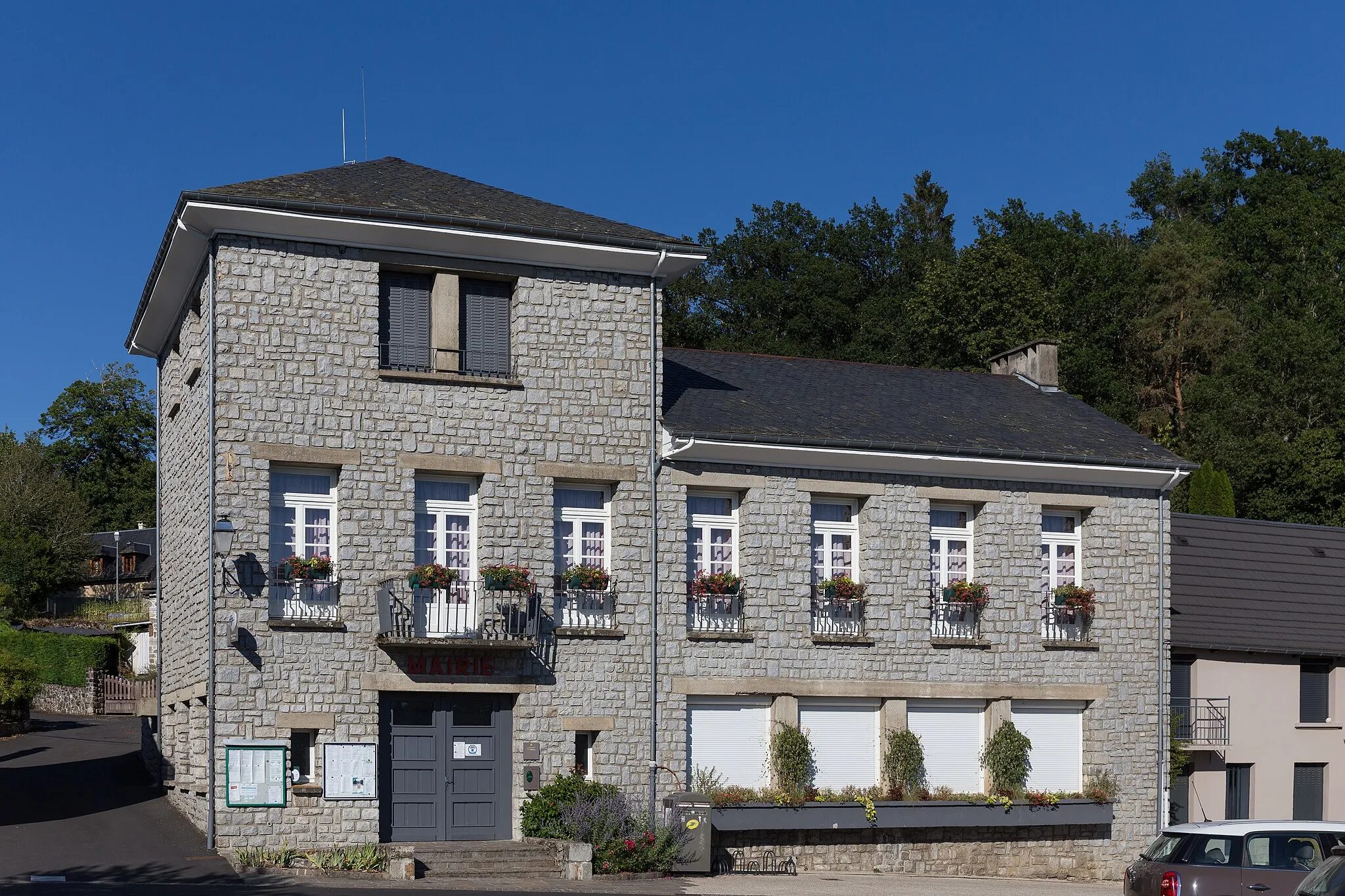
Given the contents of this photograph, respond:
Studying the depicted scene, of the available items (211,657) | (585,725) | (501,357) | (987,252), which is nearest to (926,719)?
(585,725)

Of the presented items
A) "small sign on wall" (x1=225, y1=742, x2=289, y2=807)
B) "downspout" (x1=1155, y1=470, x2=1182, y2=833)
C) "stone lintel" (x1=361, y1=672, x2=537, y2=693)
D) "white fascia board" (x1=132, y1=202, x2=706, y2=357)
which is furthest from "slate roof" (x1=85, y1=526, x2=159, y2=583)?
"downspout" (x1=1155, y1=470, x2=1182, y2=833)

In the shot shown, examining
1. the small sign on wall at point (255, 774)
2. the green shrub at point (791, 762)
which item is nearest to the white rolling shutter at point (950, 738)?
the green shrub at point (791, 762)

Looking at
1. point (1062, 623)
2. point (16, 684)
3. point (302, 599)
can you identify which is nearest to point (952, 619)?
point (1062, 623)

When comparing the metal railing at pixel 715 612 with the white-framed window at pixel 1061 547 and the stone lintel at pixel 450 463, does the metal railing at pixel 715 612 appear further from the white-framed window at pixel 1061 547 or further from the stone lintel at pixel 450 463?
the white-framed window at pixel 1061 547

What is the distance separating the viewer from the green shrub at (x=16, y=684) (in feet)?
118

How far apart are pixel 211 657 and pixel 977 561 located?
1128 centimetres

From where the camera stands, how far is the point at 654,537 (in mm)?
22312

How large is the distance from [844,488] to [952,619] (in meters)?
2.65

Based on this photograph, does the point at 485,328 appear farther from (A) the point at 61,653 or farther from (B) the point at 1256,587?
(A) the point at 61,653

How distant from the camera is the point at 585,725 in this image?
2167 cm

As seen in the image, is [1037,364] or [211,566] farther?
[1037,364]

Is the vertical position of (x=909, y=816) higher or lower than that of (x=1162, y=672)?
lower

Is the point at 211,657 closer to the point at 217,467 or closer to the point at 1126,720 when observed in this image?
the point at 217,467

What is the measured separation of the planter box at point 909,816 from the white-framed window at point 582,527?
152 inches
